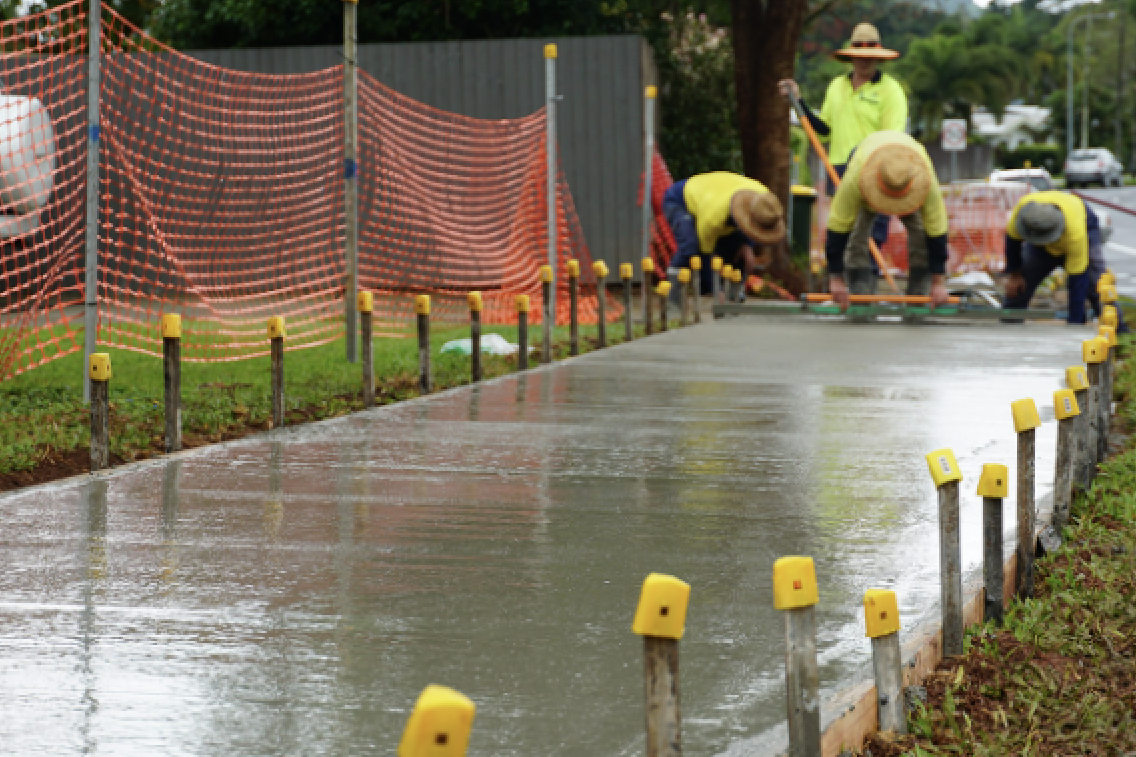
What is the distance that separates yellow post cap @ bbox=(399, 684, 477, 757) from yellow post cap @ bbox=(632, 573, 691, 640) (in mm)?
765

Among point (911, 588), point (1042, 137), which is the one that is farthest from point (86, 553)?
point (1042, 137)

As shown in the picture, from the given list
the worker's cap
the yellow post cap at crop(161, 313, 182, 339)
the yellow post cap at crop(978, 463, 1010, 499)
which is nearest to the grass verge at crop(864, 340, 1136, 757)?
the yellow post cap at crop(978, 463, 1010, 499)

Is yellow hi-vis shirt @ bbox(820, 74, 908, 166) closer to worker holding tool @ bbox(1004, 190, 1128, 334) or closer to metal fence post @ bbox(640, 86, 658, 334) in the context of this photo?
worker holding tool @ bbox(1004, 190, 1128, 334)

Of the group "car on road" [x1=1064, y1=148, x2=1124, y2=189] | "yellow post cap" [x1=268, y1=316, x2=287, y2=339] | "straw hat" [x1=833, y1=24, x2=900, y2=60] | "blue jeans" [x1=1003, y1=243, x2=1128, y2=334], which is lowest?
"yellow post cap" [x1=268, y1=316, x2=287, y2=339]

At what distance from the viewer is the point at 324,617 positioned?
510cm

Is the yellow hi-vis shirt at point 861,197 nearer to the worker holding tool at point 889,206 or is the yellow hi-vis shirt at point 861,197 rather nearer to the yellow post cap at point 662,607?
the worker holding tool at point 889,206

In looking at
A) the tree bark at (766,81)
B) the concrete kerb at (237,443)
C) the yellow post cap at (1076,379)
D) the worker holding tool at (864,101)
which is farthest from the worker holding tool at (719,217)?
the yellow post cap at (1076,379)

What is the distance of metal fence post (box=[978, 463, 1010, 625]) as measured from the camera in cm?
518

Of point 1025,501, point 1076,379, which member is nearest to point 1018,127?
point 1076,379

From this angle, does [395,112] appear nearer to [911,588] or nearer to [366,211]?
[366,211]

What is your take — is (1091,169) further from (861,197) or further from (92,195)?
(92,195)

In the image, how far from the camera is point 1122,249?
3519 centimetres

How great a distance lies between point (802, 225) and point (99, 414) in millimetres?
21465

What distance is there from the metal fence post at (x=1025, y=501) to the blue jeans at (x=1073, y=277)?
38.3ft
